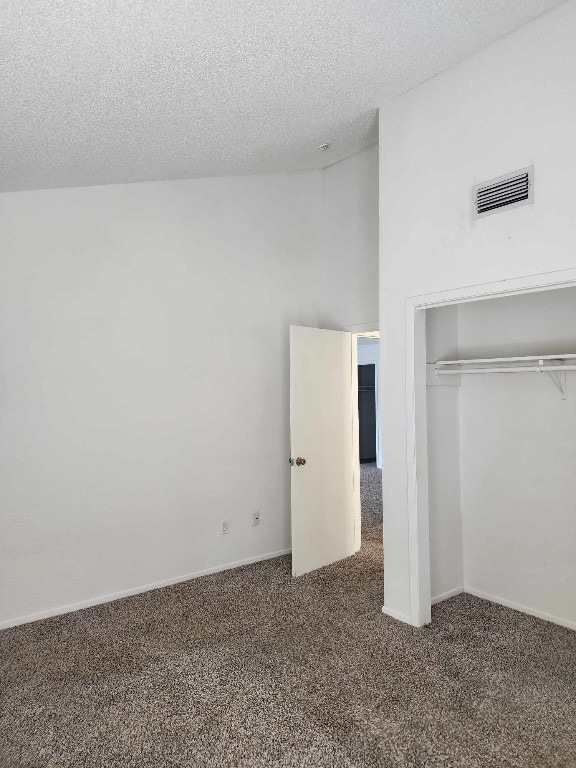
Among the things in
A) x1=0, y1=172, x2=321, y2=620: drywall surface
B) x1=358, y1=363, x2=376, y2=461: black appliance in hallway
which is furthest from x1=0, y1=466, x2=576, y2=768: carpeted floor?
x1=358, y1=363, x2=376, y2=461: black appliance in hallway

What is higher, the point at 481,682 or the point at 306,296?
the point at 306,296

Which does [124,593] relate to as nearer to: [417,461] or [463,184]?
[417,461]

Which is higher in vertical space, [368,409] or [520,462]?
[368,409]

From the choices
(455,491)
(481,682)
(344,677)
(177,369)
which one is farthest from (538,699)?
(177,369)

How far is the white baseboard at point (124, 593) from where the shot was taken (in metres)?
3.29

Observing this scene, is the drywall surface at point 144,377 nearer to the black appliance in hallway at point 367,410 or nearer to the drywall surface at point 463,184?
the drywall surface at point 463,184

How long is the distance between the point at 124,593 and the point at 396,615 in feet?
6.24

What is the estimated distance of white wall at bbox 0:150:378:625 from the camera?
132 inches

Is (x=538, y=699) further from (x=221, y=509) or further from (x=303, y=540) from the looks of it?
(x=221, y=509)

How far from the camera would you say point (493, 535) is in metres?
3.48

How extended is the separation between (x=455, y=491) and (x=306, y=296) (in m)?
2.16

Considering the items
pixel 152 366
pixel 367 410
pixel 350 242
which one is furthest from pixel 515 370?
pixel 367 410

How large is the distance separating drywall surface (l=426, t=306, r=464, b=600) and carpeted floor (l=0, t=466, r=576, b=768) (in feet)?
0.71

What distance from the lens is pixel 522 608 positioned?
10.9 feet
